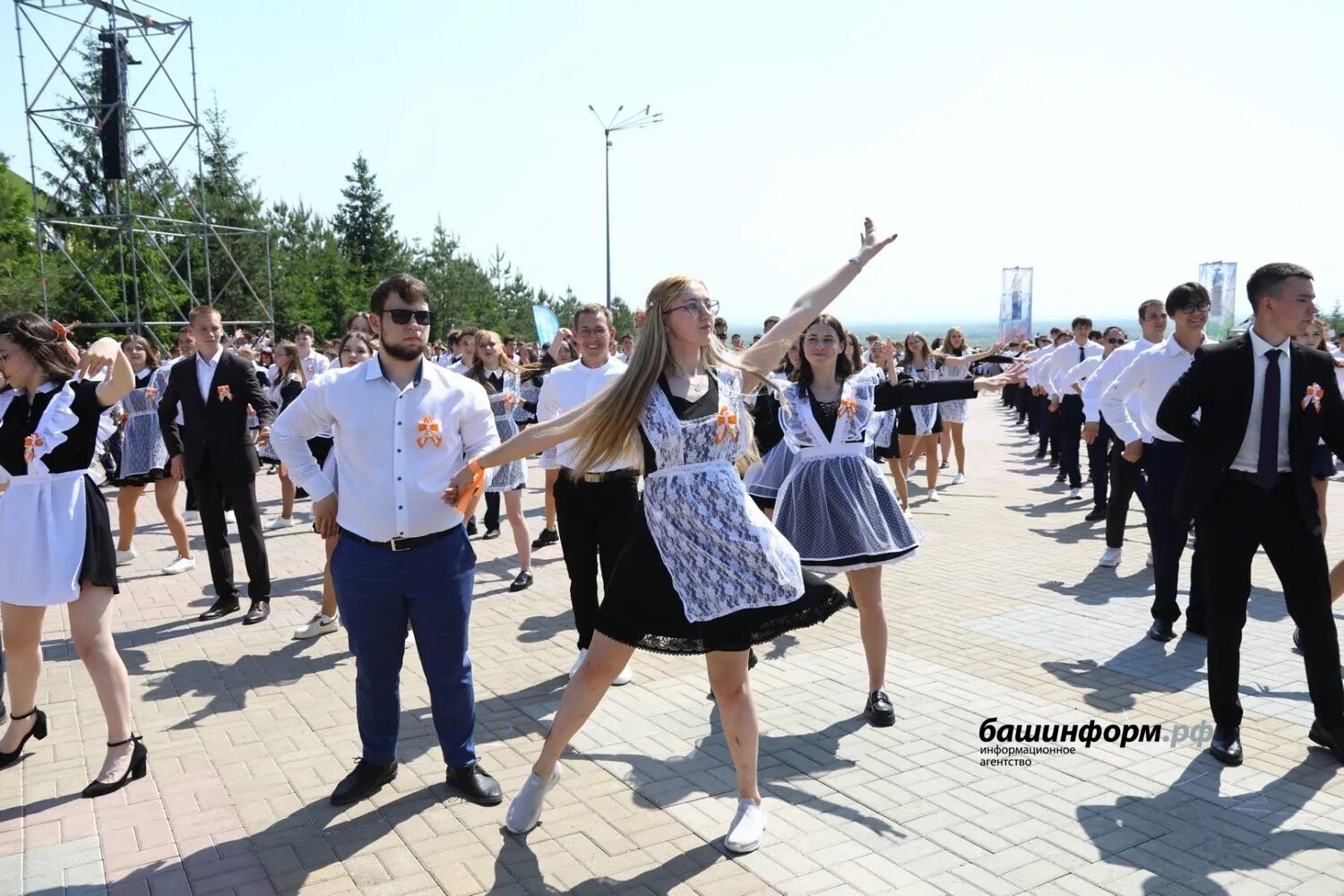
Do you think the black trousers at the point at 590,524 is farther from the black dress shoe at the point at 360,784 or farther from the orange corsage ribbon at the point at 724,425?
the orange corsage ribbon at the point at 724,425

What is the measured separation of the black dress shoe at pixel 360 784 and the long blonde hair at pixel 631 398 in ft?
5.41

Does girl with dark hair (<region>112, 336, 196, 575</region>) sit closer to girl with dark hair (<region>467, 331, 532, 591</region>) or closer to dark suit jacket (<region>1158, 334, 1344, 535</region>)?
girl with dark hair (<region>467, 331, 532, 591</region>)

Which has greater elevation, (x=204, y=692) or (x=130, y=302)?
(x=130, y=302)

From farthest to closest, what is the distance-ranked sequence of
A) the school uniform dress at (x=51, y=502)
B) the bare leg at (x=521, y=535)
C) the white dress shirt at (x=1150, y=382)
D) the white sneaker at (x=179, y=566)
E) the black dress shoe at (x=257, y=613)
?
the white sneaker at (x=179, y=566) < the bare leg at (x=521, y=535) < the black dress shoe at (x=257, y=613) < the white dress shirt at (x=1150, y=382) < the school uniform dress at (x=51, y=502)

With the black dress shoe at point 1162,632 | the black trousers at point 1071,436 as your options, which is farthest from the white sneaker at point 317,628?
the black trousers at point 1071,436

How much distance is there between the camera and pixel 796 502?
5219 mm

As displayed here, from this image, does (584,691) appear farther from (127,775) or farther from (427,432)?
(127,775)

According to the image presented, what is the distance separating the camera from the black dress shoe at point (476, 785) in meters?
4.20

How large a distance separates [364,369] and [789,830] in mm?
2459

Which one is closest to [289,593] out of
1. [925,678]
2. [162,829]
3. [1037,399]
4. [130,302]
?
[162,829]

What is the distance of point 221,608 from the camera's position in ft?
24.7

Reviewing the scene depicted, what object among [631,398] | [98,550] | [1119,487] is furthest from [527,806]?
[1119,487]

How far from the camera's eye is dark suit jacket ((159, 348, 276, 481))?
7.45m

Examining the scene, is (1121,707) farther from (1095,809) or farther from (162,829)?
(162,829)
